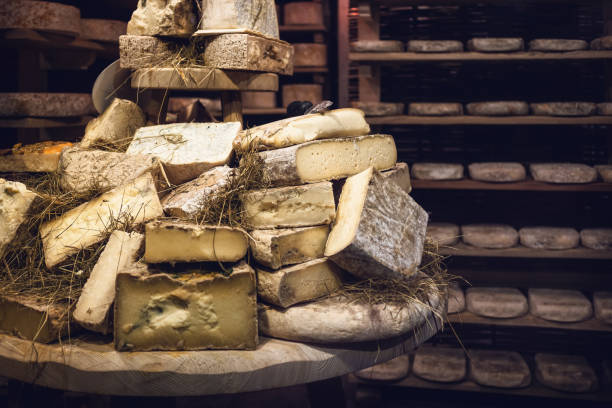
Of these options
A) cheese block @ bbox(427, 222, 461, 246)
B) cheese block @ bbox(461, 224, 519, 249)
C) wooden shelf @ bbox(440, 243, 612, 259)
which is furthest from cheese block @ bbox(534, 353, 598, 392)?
cheese block @ bbox(427, 222, 461, 246)

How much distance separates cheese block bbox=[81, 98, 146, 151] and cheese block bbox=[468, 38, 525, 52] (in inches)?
77.1

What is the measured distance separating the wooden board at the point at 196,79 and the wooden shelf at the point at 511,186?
1.52m

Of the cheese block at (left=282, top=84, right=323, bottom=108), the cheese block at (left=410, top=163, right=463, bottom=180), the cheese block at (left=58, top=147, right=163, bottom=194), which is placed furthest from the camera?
the cheese block at (left=282, top=84, right=323, bottom=108)

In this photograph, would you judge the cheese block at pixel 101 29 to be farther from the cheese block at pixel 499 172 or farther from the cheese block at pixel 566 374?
the cheese block at pixel 566 374

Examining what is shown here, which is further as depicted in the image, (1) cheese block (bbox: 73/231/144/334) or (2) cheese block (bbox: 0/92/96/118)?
(2) cheese block (bbox: 0/92/96/118)

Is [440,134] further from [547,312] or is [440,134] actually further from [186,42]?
[186,42]

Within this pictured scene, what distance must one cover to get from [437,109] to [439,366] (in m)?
1.47

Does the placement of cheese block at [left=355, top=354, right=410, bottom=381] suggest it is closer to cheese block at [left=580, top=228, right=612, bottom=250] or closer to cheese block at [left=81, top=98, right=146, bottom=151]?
cheese block at [left=580, top=228, right=612, bottom=250]

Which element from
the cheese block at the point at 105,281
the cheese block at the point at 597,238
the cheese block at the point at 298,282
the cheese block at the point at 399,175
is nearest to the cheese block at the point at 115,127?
the cheese block at the point at 105,281

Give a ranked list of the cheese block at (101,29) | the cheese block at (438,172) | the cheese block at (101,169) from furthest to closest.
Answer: the cheese block at (438,172)
the cheese block at (101,29)
the cheese block at (101,169)

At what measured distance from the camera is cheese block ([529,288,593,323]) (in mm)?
3188

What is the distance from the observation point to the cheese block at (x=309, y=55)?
408cm

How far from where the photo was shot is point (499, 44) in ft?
10.4

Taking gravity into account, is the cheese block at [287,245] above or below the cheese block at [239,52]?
below
